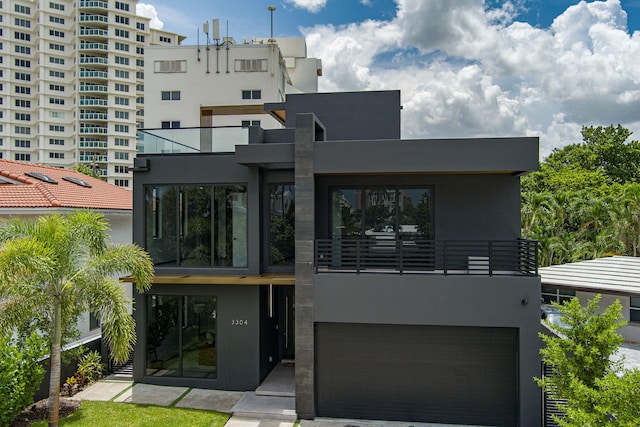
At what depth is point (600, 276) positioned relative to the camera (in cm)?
1588

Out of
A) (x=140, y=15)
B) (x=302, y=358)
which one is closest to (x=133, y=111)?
(x=140, y=15)

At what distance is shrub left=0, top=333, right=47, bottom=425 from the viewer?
383 inches

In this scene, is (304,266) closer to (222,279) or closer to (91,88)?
(222,279)

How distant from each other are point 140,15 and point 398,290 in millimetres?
80087

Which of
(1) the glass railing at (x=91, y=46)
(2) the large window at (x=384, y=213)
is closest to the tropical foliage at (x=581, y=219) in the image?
(2) the large window at (x=384, y=213)

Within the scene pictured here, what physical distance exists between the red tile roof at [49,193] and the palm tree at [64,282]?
488 centimetres

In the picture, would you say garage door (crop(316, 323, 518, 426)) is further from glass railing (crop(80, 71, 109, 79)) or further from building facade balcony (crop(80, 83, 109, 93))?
glass railing (crop(80, 71, 109, 79))

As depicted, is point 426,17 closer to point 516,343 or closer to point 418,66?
point 418,66

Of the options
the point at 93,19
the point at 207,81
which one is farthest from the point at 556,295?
the point at 93,19

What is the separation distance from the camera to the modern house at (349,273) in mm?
10758

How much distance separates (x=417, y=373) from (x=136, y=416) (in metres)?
7.03

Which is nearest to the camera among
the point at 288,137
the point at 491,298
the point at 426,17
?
the point at 491,298

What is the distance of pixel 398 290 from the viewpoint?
35.5ft

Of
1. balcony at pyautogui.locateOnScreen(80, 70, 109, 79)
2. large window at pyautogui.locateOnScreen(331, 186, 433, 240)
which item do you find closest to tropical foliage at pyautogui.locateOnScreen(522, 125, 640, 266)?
large window at pyautogui.locateOnScreen(331, 186, 433, 240)
